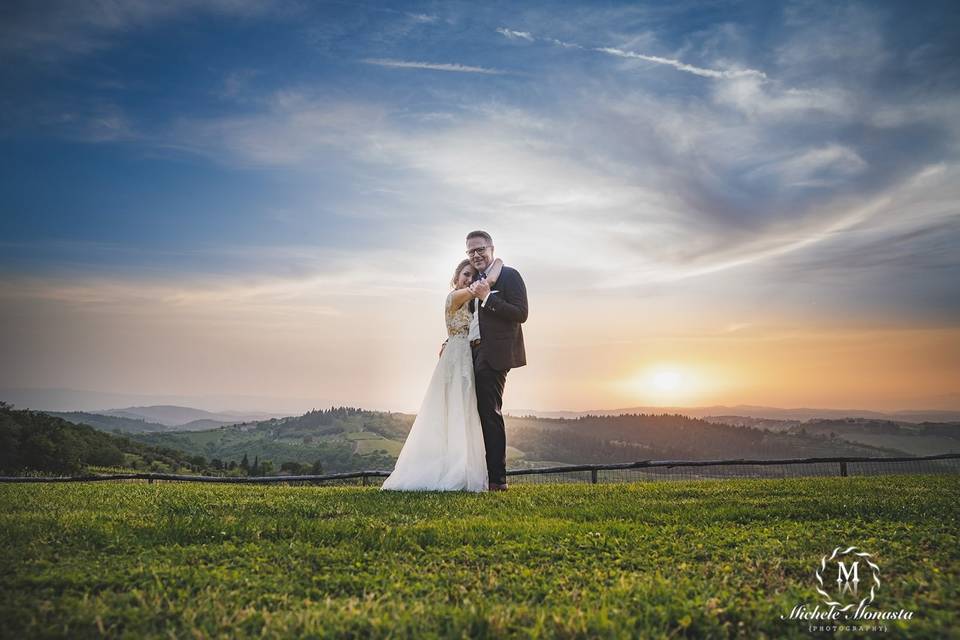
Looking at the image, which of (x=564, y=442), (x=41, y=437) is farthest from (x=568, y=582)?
(x=564, y=442)

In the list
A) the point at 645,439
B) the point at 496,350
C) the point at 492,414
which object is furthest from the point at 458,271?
the point at 645,439

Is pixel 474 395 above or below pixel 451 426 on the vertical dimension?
above

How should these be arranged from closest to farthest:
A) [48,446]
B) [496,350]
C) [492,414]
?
1. [492,414]
2. [496,350]
3. [48,446]

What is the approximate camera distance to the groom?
9023 mm

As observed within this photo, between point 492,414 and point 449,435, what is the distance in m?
0.77

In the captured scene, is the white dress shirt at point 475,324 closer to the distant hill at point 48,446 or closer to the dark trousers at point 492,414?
the dark trousers at point 492,414

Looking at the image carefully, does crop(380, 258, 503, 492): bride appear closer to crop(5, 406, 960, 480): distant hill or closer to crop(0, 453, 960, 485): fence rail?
crop(0, 453, 960, 485): fence rail

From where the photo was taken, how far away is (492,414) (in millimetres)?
9078

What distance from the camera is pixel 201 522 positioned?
4.97 meters

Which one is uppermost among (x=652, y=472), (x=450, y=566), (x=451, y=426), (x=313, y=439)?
(x=451, y=426)

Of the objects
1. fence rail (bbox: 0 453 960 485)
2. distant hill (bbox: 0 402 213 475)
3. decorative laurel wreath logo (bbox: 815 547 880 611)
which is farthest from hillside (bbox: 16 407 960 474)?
decorative laurel wreath logo (bbox: 815 547 880 611)

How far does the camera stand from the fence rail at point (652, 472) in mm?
12141

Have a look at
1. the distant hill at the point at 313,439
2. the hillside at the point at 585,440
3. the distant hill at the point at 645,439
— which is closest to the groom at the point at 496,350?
the hillside at the point at 585,440

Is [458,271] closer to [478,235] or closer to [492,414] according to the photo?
Answer: [478,235]
